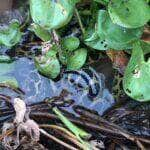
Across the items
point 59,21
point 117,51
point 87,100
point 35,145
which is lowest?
point 35,145

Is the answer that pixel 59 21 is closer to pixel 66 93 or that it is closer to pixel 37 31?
pixel 37 31

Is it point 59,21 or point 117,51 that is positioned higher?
point 59,21

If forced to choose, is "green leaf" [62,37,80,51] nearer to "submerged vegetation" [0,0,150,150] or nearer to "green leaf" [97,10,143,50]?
"submerged vegetation" [0,0,150,150]

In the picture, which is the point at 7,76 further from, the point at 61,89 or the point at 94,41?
the point at 94,41

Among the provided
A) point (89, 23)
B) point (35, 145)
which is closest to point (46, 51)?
point (89, 23)

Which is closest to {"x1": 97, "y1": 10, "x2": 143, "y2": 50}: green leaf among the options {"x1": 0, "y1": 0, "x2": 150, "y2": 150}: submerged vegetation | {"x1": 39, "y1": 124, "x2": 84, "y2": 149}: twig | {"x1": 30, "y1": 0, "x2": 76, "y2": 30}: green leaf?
{"x1": 0, "y1": 0, "x2": 150, "y2": 150}: submerged vegetation

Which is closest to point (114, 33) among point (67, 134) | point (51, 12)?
point (51, 12)

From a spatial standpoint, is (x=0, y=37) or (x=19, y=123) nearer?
(x=19, y=123)

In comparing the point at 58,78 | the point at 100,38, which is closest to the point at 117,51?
the point at 100,38
